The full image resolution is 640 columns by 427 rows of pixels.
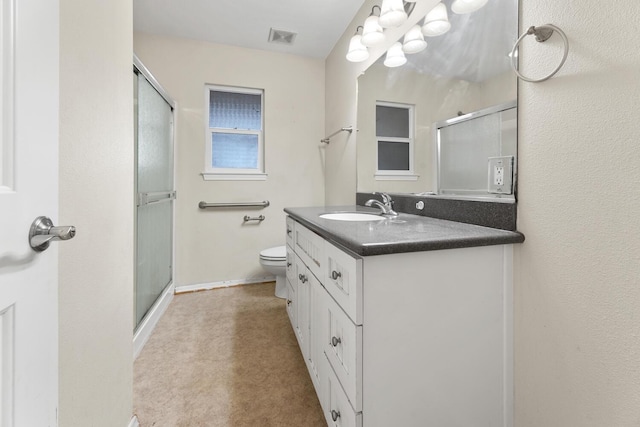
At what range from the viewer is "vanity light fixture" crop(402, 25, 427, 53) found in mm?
1532

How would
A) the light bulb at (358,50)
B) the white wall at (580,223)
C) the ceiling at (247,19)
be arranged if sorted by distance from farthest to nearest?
the ceiling at (247,19), the light bulb at (358,50), the white wall at (580,223)

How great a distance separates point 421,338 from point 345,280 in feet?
0.93

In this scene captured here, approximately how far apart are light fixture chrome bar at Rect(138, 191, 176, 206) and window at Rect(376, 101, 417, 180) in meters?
1.55

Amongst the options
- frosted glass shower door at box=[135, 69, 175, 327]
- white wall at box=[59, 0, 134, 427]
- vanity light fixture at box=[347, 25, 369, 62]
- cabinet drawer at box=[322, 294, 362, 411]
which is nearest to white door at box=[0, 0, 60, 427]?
white wall at box=[59, 0, 134, 427]

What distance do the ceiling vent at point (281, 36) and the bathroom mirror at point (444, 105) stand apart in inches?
36.7

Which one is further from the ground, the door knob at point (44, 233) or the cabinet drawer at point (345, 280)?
the door knob at point (44, 233)

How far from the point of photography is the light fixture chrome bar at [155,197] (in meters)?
1.84

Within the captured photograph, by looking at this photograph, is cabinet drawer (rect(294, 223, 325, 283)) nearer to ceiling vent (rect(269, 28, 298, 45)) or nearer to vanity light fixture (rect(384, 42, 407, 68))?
vanity light fixture (rect(384, 42, 407, 68))

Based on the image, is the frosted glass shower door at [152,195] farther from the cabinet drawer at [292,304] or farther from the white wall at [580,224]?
the white wall at [580,224]

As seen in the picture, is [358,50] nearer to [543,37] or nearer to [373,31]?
[373,31]

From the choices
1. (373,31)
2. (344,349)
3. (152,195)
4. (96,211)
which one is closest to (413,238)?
(344,349)

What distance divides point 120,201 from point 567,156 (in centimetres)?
143

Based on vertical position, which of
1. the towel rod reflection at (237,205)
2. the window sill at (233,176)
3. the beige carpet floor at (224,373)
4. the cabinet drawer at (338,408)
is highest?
the window sill at (233,176)

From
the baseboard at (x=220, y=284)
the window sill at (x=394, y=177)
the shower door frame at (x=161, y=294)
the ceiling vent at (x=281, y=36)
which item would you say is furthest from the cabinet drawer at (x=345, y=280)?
the ceiling vent at (x=281, y=36)
